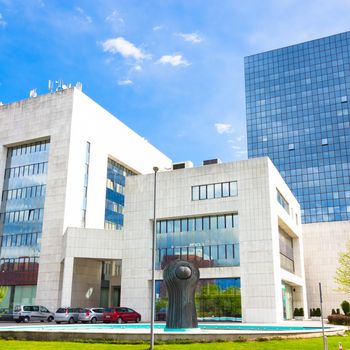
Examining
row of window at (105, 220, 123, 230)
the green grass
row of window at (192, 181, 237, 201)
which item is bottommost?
the green grass

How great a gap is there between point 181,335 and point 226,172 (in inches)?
1015

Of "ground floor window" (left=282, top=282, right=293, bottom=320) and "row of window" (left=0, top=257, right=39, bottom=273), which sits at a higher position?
"row of window" (left=0, top=257, right=39, bottom=273)

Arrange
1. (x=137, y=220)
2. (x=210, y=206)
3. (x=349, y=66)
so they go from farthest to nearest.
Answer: (x=349, y=66), (x=137, y=220), (x=210, y=206)

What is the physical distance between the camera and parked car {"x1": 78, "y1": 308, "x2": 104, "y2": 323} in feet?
128

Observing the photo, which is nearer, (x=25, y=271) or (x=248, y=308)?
(x=248, y=308)

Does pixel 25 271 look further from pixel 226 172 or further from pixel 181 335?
pixel 181 335

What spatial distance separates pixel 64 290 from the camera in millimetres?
46406

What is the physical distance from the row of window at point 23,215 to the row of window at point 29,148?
772 cm

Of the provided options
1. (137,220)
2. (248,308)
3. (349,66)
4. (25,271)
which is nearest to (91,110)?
(137,220)

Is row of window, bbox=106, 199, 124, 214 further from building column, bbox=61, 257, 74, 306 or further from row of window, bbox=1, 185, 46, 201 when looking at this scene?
building column, bbox=61, 257, 74, 306

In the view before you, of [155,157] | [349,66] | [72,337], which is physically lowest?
[72,337]

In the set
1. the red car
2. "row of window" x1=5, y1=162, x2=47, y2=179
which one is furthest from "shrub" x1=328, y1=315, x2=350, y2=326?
"row of window" x1=5, y1=162, x2=47, y2=179

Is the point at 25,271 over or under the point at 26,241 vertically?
under

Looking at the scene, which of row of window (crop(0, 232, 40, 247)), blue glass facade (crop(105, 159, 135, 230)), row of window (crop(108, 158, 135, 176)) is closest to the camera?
row of window (crop(0, 232, 40, 247))
